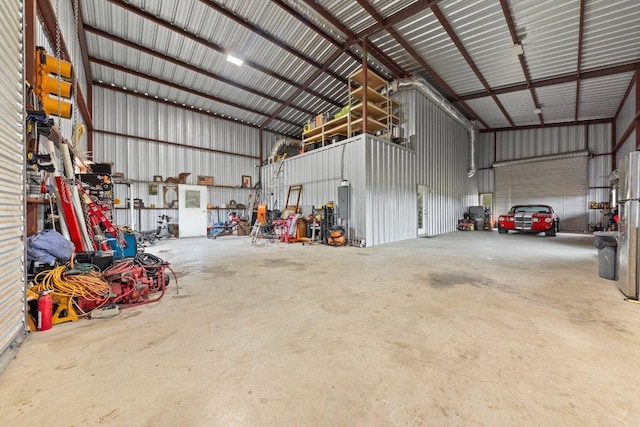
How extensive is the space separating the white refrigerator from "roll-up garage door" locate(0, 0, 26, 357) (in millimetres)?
6358

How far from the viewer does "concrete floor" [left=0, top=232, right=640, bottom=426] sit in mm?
1302

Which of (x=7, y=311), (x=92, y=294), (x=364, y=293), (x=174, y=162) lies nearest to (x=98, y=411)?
(x=7, y=311)

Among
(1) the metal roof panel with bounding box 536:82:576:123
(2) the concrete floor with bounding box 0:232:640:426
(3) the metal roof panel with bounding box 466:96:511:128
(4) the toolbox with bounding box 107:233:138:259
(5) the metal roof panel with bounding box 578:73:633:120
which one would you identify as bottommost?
(2) the concrete floor with bounding box 0:232:640:426

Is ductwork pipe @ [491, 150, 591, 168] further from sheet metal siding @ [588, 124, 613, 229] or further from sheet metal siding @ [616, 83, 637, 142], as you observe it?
sheet metal siding @ [616, 83, 637, 142]

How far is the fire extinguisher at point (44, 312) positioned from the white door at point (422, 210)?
10.2 m

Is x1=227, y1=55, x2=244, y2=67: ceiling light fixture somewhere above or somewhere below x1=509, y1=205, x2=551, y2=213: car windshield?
above

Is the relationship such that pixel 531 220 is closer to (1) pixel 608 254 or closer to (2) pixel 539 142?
(2) pixel 539 142

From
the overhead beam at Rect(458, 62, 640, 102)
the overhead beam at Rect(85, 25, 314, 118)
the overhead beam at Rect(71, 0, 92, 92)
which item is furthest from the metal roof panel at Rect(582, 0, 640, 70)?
the overhead beam at Rect(71, 0, 92, 92)

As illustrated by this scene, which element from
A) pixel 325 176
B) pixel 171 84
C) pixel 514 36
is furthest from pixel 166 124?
pixel 514 36

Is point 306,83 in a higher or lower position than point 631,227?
higher

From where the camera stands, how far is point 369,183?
300 inches

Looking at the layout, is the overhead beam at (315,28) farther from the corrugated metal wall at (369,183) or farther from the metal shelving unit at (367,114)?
the corrugated metal wall at (369,183)

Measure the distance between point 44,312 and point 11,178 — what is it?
4.13 ft

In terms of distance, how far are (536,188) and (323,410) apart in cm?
1777
